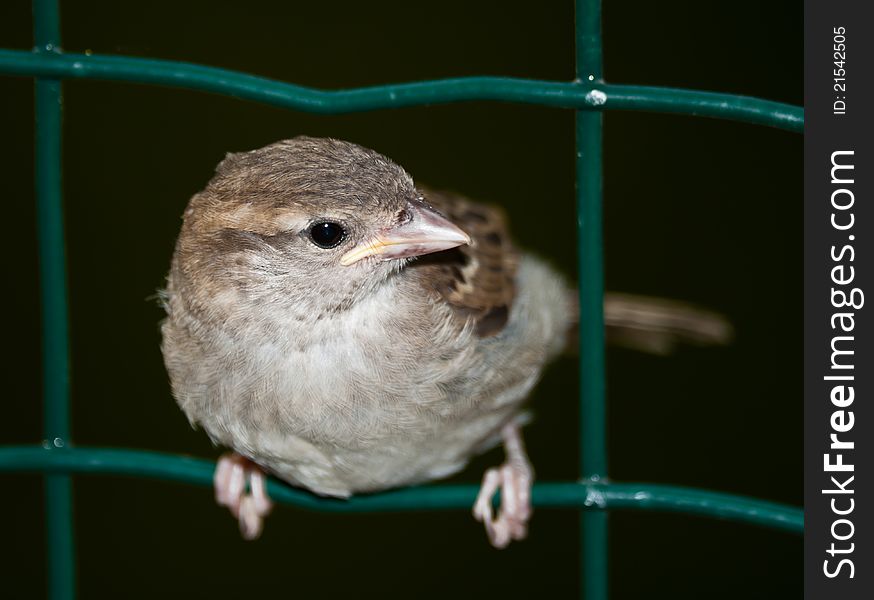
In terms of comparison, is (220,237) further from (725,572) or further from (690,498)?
(725,572)

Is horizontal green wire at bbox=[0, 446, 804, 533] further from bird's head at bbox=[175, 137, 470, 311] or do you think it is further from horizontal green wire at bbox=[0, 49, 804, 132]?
horizontal green wire at bbox=[0, 49, 804, 132]

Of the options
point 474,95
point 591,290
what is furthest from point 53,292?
point 591,290

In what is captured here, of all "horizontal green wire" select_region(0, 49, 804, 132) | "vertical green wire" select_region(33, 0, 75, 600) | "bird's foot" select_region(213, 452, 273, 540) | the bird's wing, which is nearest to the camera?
"horizontal green wire" select_region(0, 49, 804, 132)

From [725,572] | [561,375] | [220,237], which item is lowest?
[725,572]

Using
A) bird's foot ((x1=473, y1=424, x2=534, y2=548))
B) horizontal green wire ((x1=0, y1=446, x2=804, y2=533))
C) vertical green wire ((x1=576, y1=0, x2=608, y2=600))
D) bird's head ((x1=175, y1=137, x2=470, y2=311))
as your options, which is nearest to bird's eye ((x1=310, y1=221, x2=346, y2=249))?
bird's head ((x1=175, y1=137, x2=470, y2=311))

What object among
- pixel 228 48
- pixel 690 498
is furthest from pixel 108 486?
pixel 690 498

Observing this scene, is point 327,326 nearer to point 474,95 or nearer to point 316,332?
point 316,332
